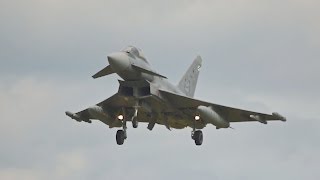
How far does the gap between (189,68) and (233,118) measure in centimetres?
740

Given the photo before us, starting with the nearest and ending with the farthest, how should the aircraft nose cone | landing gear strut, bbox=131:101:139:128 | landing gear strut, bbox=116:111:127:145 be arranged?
the aircraft nose cone < landing gear strut, bbox=131:101:139:128 < landing gear strut, bbox=116:111:127:145

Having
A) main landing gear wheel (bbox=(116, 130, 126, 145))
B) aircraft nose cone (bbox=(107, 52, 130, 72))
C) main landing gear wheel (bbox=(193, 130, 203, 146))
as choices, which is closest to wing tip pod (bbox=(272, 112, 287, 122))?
main landing gear wheel (bbox=(193, 130, 203, 146))

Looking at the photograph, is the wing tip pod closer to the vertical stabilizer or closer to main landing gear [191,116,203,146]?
main landing gear [191,116,203,146]

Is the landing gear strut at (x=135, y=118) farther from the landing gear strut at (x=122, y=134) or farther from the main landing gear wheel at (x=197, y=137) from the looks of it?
the main landing gear wheel at (x=197, y=137)

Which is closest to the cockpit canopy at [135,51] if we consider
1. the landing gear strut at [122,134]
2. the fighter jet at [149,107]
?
the fighter jet at [149,107]

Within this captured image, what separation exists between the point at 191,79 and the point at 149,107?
8.47 metres

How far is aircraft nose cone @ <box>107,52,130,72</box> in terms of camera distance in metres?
56.1

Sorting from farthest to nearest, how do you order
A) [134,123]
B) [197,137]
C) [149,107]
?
[197,137], [149,107], [134,123]

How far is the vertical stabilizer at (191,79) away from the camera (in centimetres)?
6606

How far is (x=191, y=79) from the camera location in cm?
6744

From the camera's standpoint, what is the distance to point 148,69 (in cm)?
5831

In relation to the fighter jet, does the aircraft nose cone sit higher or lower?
higher

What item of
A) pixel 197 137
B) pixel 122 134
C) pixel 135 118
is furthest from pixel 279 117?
pixel 122 134

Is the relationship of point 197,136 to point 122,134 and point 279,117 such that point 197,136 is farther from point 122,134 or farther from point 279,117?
point 279,117
